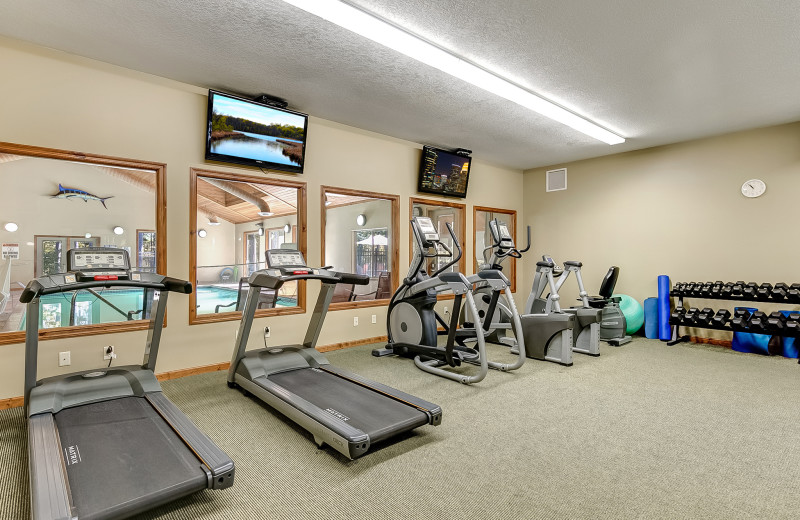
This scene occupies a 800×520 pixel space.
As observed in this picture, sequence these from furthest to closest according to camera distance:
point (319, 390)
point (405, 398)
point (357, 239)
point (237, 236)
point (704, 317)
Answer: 1. point (357, 239)
2. point (237, 236)
3. point (704, 317)
4. point (319, 390)
5. point (405, 398)

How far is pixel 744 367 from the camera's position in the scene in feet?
14.9

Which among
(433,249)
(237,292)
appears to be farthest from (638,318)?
(237,292)

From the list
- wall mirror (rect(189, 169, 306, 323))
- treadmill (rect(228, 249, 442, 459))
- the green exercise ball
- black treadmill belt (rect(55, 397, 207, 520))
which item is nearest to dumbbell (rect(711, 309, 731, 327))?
the green exercise ball

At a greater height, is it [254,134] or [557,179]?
[557,179]

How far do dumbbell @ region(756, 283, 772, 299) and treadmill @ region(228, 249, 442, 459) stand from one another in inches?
187

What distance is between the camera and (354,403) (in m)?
2.98

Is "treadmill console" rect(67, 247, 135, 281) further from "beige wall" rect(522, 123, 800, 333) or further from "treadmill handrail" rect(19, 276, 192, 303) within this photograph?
"beige wall" rect(522, 123, 800, 333)

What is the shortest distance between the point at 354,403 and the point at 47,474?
1722 millimetres

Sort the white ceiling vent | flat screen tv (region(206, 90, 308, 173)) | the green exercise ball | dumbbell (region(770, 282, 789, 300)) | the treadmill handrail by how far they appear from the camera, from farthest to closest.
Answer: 1. the white ceiling vent
2. the green exercise ball
3. dumbbell (region(770, 282, 789, 300))
4. flat screen tv (region(206, 90, 308, 173))
5. the treadmill handrail

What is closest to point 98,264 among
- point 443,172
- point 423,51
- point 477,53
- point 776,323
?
point 423,51

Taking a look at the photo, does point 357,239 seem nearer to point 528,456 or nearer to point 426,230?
point 426,230

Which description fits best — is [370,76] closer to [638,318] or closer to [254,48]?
[254,48]

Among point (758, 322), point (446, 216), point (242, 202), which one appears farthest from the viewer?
point (446, 216)

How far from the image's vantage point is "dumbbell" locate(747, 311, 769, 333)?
4.84 m
